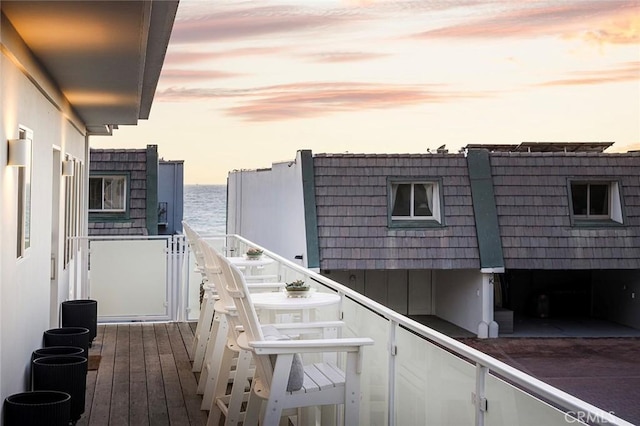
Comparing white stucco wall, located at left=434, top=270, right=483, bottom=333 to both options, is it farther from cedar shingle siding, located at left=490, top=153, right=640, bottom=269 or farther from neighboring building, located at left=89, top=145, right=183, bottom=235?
neighboring building, located at left=89, top=145, right=183, bottom=235

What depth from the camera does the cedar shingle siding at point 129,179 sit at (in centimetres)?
1808

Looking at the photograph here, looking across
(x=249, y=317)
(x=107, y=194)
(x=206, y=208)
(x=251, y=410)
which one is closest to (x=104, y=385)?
(x=251, y=410)

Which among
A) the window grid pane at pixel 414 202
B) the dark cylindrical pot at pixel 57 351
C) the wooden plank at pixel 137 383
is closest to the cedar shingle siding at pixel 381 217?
the window grid pane at pixel 414 202

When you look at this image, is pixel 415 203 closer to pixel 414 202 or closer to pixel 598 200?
pixel 414 202

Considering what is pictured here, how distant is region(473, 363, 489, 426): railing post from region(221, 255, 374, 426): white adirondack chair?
4.27ft

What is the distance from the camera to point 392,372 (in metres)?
4.32

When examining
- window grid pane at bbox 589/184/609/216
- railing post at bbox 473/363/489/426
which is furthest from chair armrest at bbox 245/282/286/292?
window grid pane at bbox 589/184/609/216

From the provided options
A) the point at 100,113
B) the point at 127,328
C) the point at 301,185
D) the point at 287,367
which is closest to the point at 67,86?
the point at 100,113

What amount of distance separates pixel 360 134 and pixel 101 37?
120ft

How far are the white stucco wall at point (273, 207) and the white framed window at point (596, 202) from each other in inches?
263

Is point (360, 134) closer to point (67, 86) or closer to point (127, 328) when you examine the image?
point (127, 328)

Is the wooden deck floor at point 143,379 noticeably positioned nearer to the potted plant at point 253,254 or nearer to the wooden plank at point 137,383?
the wooden plank at point 137,383

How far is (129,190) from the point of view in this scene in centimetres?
1838

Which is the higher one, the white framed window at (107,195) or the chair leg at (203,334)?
the white framed window at (107,195)
